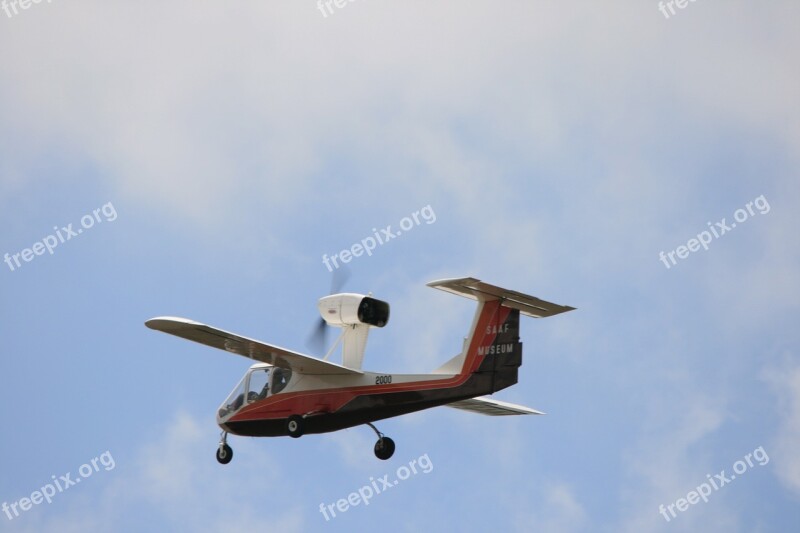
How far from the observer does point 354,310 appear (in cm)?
3866

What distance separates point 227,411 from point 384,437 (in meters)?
5.15

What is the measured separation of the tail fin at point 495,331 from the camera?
3684 centimetres

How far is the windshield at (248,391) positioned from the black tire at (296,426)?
1.70 meters

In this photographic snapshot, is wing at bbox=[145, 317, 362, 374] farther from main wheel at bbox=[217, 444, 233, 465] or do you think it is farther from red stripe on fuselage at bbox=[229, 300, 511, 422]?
main wheel at bbox=[217, 444, 233, 465]

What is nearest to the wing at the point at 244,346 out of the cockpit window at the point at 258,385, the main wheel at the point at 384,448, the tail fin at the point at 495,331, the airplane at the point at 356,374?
the airplane at the point at 356,374

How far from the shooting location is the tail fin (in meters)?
36.8

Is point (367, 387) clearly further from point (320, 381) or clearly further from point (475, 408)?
point (475, 408)

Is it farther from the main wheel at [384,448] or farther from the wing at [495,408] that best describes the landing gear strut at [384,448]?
the wing at [495,408]

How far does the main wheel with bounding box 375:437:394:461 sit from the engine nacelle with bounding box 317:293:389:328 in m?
3.12

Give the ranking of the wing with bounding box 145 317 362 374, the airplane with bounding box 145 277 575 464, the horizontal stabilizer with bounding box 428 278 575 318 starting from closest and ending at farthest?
the wing with bounding box 145 317 362 374
the horizontal stabilizer with bounding box 428 278 575 318
the airplane with bounding box 145 277 575 464

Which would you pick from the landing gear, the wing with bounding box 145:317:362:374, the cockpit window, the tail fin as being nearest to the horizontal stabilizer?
the tail fin

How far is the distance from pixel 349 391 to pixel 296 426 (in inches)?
71.1

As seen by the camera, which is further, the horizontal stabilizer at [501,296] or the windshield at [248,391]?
the windshield at [248,391]

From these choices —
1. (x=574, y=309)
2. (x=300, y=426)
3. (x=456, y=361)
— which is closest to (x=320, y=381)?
(x=300, y=426)
